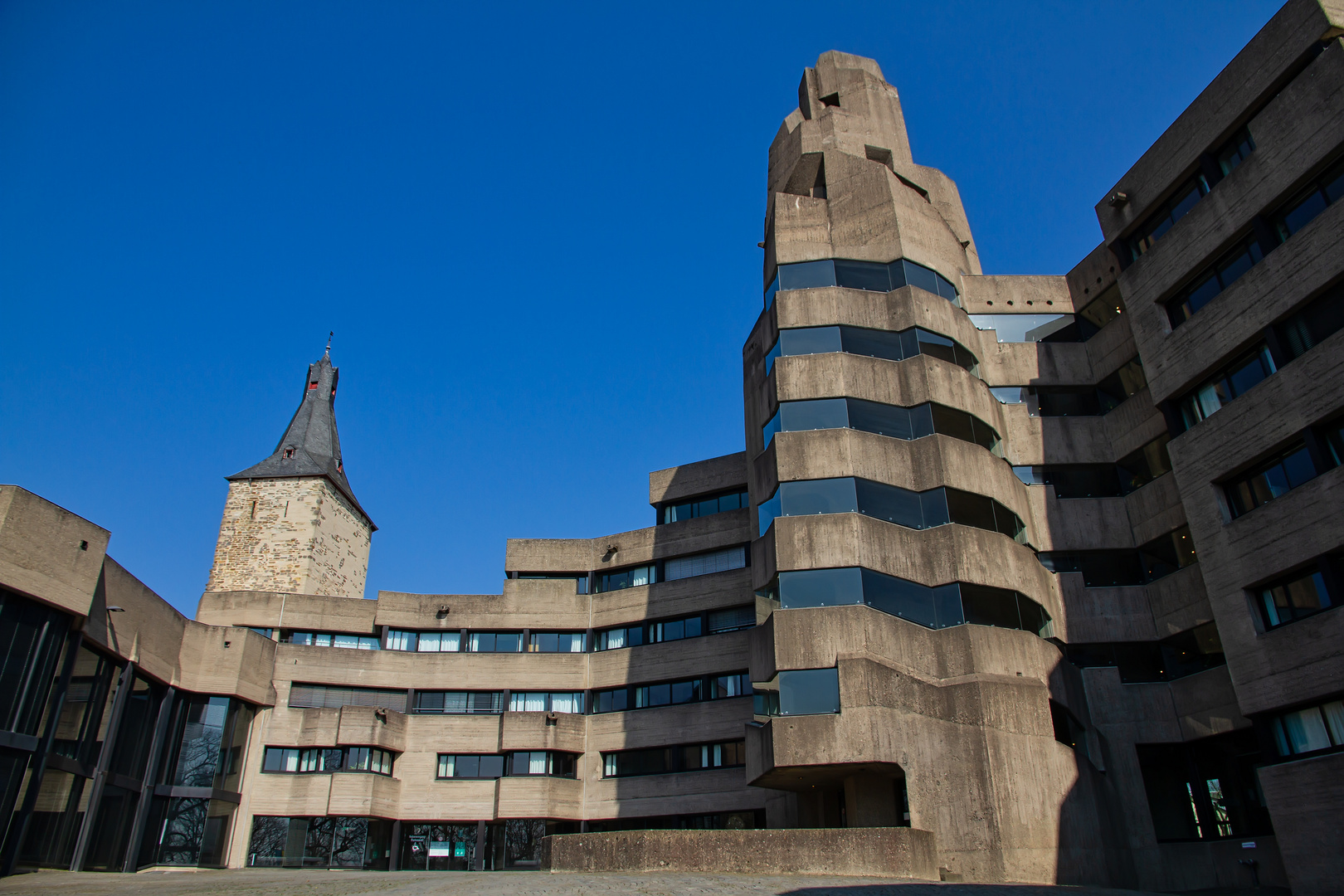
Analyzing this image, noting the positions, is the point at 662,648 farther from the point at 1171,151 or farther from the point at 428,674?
the point at 1171,151

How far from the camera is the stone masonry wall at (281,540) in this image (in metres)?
48.7

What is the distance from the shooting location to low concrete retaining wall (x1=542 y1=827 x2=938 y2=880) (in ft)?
65.5

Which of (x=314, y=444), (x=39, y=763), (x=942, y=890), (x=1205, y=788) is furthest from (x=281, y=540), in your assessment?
(x=1205, y=788)

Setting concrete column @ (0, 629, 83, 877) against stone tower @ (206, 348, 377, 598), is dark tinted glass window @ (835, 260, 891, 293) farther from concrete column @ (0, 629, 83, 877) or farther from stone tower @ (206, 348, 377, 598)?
stone tower @ (206, 348, 377, 598)

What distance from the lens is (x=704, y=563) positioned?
3869 cm

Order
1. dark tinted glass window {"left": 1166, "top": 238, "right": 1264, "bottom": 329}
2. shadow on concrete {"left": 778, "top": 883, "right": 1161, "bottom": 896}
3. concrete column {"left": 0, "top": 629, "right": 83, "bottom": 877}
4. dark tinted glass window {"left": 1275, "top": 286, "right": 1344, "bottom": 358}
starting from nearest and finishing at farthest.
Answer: shadow on concrete {"left": 778, "top": 883, "right": 1161, "bottom": 896}, concrete column {"left": 0, "top": 629, "right": 83, "bottom": 877}, dark tinted glass window {"left": 1275, "top": 286, "right": 1344, "bottom": 358}, dark tinted glass window {"left": 1166, "top": 238, "right": 1264, "bottom": 329}

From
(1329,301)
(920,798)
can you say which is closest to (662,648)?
(920,798)

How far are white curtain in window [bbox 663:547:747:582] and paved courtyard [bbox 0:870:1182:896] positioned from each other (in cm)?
1851

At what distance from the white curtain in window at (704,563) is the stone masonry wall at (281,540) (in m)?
21.5

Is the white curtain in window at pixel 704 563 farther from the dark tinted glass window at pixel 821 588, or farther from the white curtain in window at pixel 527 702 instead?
the dark tinted glass window at pixel 821 588

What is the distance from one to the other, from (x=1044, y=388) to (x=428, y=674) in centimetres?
2797

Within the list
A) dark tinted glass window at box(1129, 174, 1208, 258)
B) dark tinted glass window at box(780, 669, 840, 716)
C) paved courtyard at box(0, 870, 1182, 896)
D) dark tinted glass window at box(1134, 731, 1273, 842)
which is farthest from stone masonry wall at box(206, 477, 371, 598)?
dark tinted glass window at box(1129, 174, 1208, 258)

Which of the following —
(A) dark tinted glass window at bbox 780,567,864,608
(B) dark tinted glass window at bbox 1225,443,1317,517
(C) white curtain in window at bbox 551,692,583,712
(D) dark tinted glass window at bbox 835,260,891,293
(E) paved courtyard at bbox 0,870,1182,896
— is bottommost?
(E) paved courtyard at bbox 0,870,1182,896

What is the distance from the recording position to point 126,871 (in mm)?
29078
